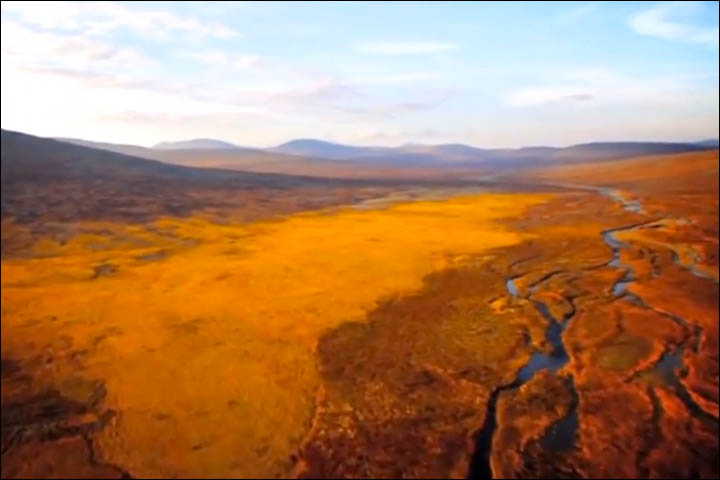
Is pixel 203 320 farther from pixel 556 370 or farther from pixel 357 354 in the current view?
pixel 556 370

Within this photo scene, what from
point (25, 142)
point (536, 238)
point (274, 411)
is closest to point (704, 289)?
point (536, 238)

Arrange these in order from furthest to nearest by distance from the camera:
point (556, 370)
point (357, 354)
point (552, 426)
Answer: point (357, 354) < point (556, 370) < point (552, 426)

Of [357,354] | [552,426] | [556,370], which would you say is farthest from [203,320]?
[552,426]

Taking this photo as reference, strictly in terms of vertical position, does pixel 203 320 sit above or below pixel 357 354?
above

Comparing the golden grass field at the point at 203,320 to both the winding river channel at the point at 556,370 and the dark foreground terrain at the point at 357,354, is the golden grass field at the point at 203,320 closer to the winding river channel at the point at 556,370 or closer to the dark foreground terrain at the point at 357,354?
the dark foreground terrain at the point at 357,354

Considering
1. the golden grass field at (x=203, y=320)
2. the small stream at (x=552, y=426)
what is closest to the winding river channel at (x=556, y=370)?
the small stream at (x=552, y=426)

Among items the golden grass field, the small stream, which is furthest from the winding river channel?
the golden grass field

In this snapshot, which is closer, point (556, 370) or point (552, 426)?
point (552, 426)

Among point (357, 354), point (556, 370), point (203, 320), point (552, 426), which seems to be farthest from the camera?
point (203, 320)

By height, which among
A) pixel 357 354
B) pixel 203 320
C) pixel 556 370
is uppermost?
pixel 203 320

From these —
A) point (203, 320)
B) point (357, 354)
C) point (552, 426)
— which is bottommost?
point (552, 426)

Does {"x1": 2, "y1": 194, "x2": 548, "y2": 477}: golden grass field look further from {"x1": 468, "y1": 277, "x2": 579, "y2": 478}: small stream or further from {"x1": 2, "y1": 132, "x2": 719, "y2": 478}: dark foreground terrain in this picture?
{"x1": 468, "y1": 277, "x2": 579, "y2": 478}: small stream

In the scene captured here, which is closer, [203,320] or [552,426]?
[552,426]
